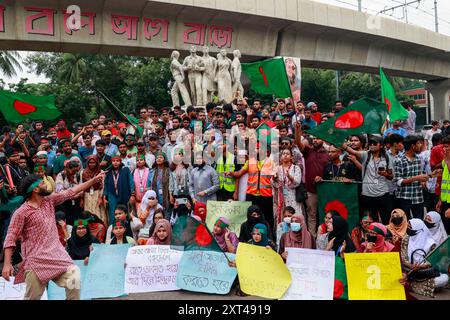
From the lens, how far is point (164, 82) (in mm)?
32531

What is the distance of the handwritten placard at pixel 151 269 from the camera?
585cm

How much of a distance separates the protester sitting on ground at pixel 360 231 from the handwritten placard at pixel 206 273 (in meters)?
1.66

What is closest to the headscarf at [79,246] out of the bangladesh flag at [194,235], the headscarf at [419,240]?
the bangladesh flag at [194,235]

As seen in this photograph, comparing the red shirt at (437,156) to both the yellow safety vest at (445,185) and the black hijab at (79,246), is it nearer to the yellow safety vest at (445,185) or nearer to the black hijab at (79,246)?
the yellow safety vest at (445,185)

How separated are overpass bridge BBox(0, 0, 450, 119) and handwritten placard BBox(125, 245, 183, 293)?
11929 mm

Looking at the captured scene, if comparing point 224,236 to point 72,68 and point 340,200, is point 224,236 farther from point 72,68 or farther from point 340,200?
point 72,68

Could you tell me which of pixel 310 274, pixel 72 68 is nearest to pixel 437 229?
pixel 310 274

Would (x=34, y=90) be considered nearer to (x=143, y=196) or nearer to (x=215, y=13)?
(x=215, y=13)

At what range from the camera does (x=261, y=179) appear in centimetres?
766

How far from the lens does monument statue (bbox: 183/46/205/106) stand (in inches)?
599

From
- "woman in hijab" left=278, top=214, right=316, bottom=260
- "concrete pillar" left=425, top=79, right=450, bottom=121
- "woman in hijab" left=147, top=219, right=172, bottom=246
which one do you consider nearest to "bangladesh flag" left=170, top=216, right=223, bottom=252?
"woman in hijab" left=147, top=219, right=172, bottom=246

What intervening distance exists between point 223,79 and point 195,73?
2.90ft

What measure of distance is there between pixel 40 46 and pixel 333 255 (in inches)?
543

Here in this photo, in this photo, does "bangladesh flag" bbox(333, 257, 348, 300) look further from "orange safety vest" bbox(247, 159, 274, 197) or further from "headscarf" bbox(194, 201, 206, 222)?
"headscarf" bbox(194, 201, 206, 222)
